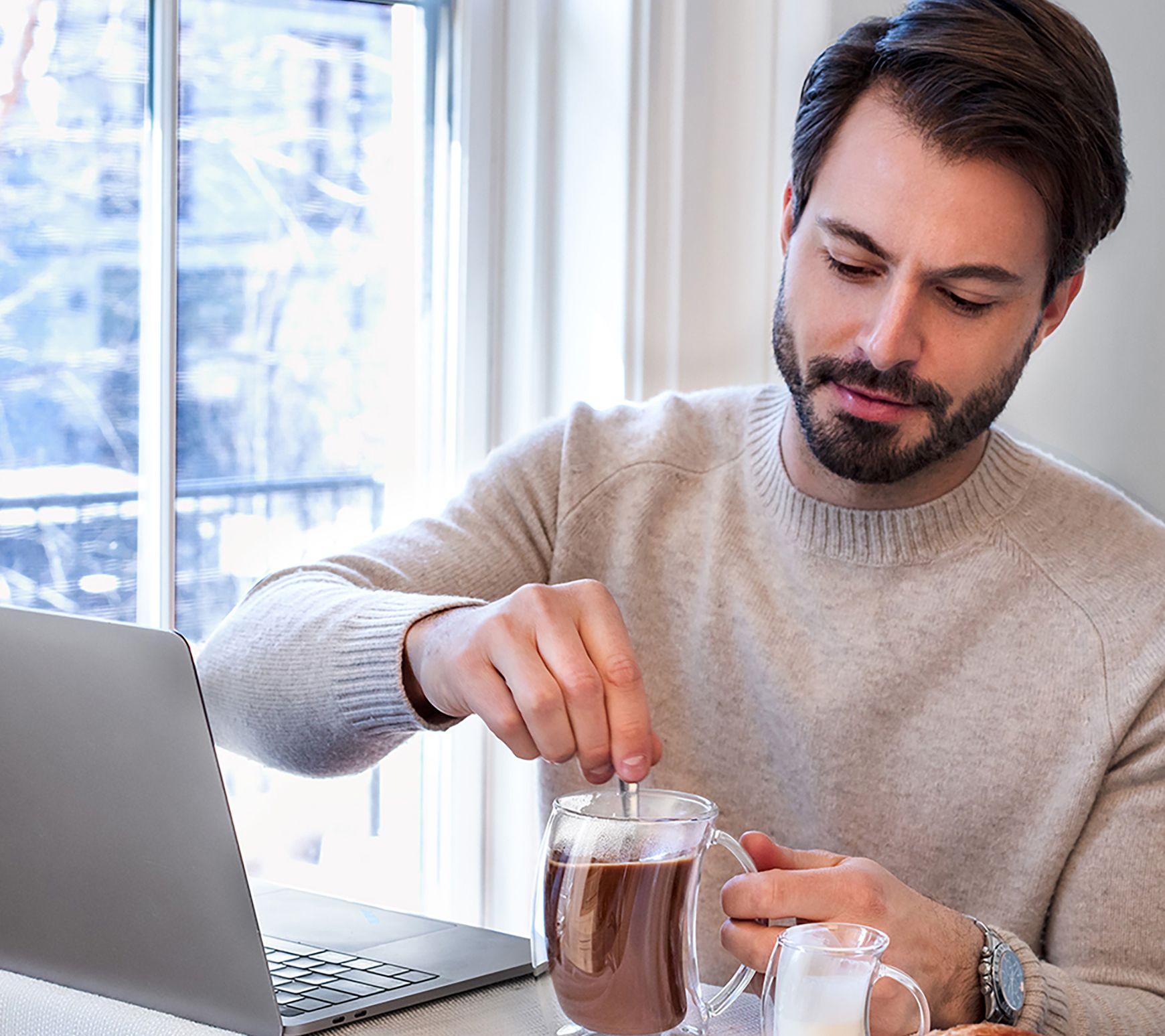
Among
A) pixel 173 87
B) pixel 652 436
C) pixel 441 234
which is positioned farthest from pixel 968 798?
pixel 173 87

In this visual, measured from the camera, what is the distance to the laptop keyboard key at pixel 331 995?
0.78 metres

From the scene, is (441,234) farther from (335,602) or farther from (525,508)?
(335,602)

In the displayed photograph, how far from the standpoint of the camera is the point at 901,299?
1.08 meters

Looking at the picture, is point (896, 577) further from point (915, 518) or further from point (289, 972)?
point (289, 972)

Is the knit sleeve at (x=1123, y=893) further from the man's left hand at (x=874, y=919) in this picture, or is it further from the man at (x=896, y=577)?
the man's left hand at (x=874, y=919)

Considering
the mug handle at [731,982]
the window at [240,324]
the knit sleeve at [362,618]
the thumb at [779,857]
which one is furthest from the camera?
the window at [240,324]

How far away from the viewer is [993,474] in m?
1.25

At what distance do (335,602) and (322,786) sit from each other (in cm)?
72

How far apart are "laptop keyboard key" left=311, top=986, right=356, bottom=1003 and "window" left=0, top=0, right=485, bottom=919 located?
0.78 metres

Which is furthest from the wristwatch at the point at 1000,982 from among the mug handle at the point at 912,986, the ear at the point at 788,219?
the ear at the point at 788,219

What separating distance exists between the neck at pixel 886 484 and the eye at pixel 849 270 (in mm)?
160

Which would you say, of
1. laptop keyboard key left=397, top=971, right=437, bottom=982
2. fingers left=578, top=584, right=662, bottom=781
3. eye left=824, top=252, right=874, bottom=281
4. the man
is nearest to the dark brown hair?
the man

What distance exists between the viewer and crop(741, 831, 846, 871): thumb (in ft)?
2.86

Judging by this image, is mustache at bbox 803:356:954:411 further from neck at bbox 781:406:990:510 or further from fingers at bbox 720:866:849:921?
fingers at bbox 720:866:849:921
